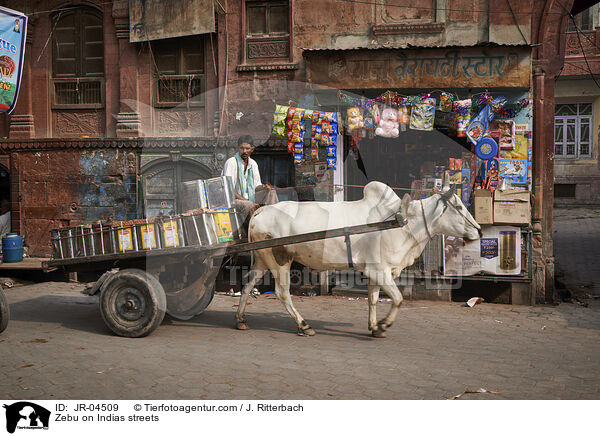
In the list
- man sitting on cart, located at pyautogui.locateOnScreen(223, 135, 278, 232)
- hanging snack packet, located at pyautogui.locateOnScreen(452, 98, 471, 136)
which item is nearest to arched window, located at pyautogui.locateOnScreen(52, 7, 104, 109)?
man sitting on cart, located at pyautogui.locateOnScreen(223, 135, 278, 232)

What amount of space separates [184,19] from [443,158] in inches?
224

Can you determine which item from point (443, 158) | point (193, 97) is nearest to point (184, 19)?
point (193, 97)

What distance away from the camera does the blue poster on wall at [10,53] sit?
7613mm

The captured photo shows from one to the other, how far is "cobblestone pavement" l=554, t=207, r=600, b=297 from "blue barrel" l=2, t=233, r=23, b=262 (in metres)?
10.6

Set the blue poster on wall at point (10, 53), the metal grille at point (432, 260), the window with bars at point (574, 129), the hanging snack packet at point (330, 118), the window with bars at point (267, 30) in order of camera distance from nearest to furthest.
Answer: the blue poster on wall at point (10, 53), the metal grille at point (432, 260), the hanging snack packet at point (330, 118), the window with bars at point (267, 30), the window with bars at point (574, 129)

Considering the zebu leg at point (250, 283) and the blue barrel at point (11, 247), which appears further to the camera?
the blue barrel at point (11, 247)

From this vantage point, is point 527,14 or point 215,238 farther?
point 527,14

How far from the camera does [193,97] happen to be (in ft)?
37.5

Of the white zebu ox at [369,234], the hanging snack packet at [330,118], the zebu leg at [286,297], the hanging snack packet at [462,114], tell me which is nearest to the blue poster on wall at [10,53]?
the white zebu ox at [369,234]

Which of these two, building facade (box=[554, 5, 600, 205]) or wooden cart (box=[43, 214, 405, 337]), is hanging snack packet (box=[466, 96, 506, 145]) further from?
building facade (box=[554, 5, 600, 205])

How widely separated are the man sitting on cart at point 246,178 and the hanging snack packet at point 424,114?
3.01 m

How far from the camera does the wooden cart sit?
20.9 ft

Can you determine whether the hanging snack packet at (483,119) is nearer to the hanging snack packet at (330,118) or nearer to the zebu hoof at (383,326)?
the hanging snack packet at (330,118)

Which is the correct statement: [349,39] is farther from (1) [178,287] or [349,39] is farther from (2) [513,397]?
(2) [513,397]
